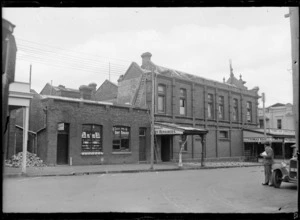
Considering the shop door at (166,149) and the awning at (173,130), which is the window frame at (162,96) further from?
the shop door at (166,149)

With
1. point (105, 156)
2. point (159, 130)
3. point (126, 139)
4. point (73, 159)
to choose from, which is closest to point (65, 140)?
point (73, 159)

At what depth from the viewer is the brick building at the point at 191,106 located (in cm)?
3011

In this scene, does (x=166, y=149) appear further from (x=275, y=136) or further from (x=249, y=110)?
(x=249, y=110)

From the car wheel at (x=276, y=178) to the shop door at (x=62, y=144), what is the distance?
15009mm

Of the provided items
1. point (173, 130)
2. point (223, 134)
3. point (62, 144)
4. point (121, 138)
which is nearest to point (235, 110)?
point (223, 134)

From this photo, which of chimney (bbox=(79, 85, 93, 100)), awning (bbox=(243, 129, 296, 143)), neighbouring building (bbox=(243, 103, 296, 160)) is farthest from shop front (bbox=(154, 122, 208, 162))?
awning (bbox=(243, 129, 296, 143))

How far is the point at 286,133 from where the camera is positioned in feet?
120

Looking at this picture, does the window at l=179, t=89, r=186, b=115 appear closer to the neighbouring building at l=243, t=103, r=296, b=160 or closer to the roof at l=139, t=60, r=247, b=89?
the roof at l=139, t=60, r=247, b=89

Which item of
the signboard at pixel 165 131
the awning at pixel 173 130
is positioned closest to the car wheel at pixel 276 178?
the awning at pixel 173 130

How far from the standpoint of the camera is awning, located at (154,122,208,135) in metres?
26.1

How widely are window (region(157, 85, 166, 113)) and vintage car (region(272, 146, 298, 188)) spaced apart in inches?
686
